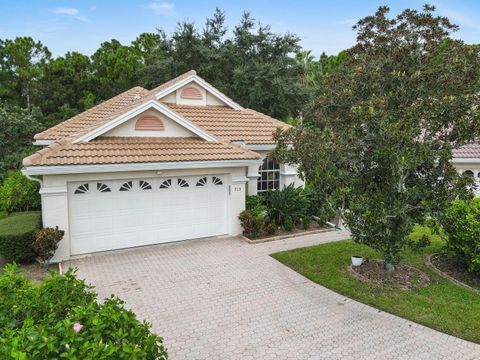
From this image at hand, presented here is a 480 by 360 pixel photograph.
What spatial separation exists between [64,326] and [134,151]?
817 cm

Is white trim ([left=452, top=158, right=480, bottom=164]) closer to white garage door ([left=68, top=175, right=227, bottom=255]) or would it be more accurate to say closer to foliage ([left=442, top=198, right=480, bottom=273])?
foliage ([left=442, top=198, right=480, bottom=273])

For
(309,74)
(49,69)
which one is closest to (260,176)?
(49,69)

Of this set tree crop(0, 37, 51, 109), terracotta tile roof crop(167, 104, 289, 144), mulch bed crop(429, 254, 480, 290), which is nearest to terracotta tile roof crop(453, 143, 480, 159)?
mulch bed crop(429, 254, 480, 290)

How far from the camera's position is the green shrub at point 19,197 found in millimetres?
15438

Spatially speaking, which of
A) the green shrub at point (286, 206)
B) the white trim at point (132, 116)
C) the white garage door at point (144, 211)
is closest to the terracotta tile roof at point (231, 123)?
the white trim at point (132, 116)

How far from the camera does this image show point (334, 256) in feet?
38.3

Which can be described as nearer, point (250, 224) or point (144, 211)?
point (144, 211)

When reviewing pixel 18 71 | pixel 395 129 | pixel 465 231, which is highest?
pixel 18 71

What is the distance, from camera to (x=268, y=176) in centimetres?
1609

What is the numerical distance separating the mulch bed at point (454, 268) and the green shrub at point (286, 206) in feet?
15.8

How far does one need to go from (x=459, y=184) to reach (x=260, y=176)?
26.3 ft

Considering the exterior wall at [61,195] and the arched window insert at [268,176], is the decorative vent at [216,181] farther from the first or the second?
the arched window insert at [268,176]

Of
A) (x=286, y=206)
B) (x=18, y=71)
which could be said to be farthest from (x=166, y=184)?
(x=18, y=71)

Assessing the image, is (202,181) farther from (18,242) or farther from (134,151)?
(18,242)
